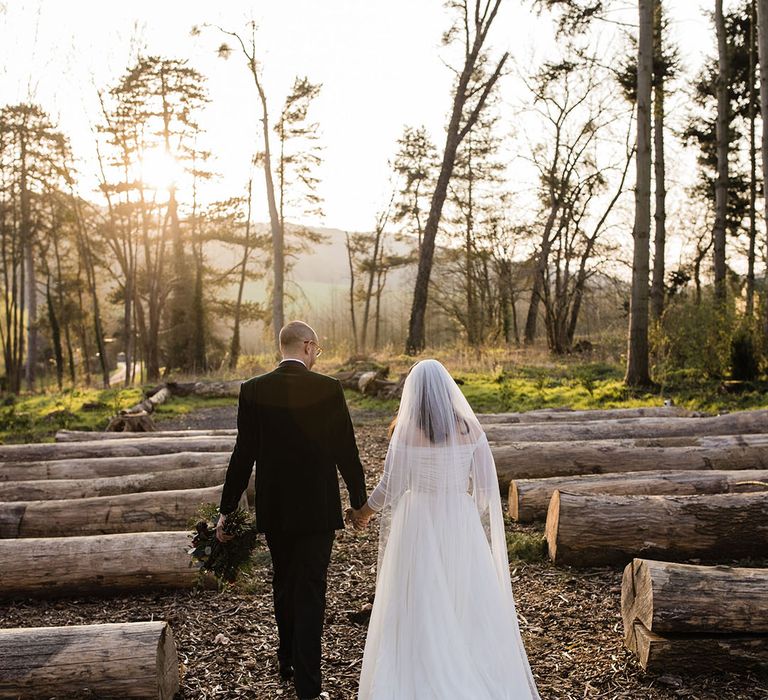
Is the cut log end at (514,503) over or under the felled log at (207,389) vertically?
under

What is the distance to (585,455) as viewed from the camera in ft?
26.3

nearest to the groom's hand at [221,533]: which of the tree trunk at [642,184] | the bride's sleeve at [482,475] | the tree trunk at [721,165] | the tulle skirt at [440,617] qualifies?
the tulle skirt at [440,617]

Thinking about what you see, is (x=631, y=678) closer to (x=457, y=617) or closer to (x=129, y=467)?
(x=457, y=617)

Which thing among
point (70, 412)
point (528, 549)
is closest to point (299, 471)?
point (528, 549)

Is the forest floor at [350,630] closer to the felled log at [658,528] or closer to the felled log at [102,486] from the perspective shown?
the felled log at [658,528]

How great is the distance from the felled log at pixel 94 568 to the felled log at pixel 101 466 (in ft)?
9.99

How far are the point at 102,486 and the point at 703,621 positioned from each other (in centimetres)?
604

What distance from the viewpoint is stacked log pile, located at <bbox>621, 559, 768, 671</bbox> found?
391cm

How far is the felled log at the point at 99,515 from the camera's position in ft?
21.3

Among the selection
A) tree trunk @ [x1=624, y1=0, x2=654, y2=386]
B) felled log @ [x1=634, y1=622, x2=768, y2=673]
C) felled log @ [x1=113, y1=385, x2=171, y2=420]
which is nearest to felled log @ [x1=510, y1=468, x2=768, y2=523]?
felled log @ [x1=634, y1=622, x2=768, y2=673]

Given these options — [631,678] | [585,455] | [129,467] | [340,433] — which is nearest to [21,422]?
[129,467]

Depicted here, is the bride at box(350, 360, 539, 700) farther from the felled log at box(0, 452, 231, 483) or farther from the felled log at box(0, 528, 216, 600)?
the felled log at box(0, 452, 231, 483)

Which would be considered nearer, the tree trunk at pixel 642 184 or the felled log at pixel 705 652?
the felled log at pixel 705 652

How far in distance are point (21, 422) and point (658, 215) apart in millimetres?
15414
